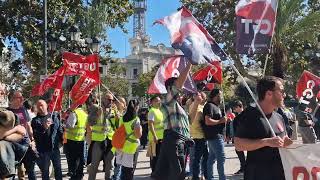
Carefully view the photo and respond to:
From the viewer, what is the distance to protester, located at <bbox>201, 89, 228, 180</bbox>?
9.14 m

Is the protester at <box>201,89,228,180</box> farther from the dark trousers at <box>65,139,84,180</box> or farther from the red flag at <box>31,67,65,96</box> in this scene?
the red flag at <box>31,67,65,96</box>

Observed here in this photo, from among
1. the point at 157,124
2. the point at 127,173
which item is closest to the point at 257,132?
the point at 127,173

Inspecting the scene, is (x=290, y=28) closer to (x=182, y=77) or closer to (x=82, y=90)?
(x=82, y=90)

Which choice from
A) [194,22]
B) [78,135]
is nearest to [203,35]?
[194,22]

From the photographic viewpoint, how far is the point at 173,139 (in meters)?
6.79

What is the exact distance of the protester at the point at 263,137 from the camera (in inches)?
177

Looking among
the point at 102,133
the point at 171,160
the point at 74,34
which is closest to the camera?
the point at 171,160

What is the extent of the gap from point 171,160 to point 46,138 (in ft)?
11.0

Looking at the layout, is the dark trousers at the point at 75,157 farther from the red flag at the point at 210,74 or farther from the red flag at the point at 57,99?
the red flag at the point at 210,74

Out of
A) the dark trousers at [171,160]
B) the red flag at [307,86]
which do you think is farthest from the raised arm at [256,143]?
the red flag at [307,86]

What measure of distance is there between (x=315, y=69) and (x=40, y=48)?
1154 centimetres

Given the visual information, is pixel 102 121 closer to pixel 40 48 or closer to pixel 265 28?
pixel 265 28

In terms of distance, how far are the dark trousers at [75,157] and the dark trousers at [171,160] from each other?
3.89 meters

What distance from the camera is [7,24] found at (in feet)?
76.2
